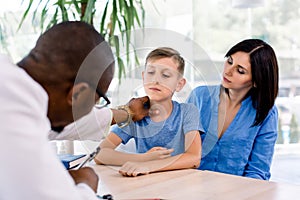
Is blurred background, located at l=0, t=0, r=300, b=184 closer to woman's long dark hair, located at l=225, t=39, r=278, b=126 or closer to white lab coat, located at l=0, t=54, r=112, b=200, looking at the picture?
woman's long dark hair, located at l=225, t=39, r=278, b=126

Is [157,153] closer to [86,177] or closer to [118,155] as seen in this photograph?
[118,155]

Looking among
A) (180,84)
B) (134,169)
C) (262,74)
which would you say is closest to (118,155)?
(134,169)

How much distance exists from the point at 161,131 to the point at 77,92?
0.52m

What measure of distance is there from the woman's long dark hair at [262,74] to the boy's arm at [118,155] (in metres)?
0.50

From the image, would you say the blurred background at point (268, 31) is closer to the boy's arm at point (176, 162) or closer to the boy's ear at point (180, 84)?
the boy's arm at point (176, 162)

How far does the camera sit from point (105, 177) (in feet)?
3.87

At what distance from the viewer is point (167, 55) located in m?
1.02

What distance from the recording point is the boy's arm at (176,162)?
3.92 ft

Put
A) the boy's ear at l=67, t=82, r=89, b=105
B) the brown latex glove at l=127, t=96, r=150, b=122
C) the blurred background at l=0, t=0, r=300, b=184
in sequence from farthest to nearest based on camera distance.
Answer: the blurred background at l=0, t=0, r=300, b=184, the brown latex glove at l=127, t=96, r=150, b=122, the boy's ear at l=67, t=82, r=89, b=105

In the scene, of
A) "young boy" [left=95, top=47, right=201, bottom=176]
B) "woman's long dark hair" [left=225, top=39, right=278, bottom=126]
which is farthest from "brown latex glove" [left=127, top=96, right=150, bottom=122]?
"woman's long dark hair" [left=225, top=39, right=278, bottom=126]

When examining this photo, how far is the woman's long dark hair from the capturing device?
4.94 ft

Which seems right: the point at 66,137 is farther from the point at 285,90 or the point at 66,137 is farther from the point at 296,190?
the point at 285,90

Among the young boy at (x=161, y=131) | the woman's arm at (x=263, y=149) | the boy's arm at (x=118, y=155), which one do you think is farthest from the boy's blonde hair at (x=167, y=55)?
the woman's arm at (x=263, y=149)

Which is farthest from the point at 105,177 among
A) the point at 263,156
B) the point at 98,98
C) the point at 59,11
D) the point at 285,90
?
the point at 285,90
